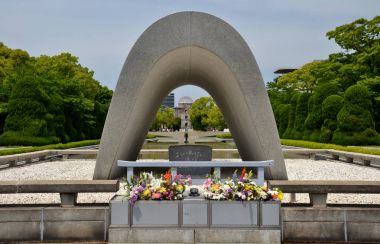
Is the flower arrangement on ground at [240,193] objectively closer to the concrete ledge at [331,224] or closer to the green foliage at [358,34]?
the concrete ledge at [331,224]

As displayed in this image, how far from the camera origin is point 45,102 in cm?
2811

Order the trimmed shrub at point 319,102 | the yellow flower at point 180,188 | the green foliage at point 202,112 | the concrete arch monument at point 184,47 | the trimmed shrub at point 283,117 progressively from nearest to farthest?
the yellow flower at point 180,188 → the concrete arch monument at point 184,47 → the trimmed shrub at point 319,102 → the trimmed shrub at point 283,117 → the green foliage at point 202,112

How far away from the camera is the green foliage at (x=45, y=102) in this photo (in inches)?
1049

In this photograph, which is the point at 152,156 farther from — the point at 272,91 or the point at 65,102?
the point at 272,91

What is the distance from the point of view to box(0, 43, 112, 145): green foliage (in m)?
26.7

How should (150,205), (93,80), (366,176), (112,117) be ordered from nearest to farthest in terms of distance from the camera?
1. (150,205)
2. (112,117)
3. (366,176)
4. (93,80)

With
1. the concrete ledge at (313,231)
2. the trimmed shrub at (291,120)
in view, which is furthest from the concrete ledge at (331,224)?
the trimmed shrub at (291,120)

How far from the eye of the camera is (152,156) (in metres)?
19.2

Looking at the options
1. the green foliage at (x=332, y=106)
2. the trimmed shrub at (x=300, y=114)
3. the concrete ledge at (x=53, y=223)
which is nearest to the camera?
the concrete ledge at (x=53, y=223)

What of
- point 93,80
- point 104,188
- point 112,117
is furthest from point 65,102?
point 104,188

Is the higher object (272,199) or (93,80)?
(93,80)

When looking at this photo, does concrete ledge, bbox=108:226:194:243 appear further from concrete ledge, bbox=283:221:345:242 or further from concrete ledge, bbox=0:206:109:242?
concrete ledge, bbox=283:221:345:242

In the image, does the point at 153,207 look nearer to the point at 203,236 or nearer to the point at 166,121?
the point at 203,236

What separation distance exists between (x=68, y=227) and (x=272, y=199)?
A: 3.09m
